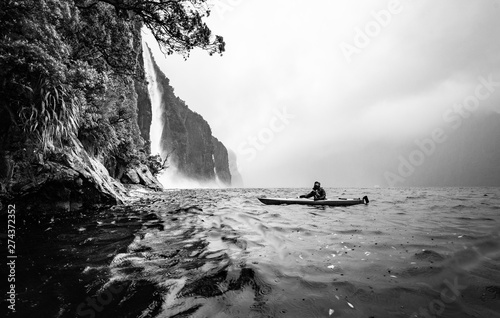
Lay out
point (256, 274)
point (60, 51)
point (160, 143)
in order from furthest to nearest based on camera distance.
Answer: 1. point (160, 143)
2. point (60, 51)
3. point (256, 274)

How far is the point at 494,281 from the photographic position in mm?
3348

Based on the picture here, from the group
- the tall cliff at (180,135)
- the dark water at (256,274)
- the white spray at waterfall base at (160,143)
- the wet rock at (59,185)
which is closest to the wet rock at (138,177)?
the wet rock at (59,185)

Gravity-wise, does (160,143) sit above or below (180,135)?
below

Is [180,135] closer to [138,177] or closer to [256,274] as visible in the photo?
[138,177]

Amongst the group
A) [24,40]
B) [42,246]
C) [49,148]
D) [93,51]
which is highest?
[93,51]

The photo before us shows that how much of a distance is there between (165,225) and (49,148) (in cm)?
516

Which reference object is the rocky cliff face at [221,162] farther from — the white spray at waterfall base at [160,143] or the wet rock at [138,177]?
the wet rock at [138,177]

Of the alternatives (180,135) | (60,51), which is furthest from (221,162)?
(60,51)

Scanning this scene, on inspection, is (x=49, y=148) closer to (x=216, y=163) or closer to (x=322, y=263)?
(x=322, y=263)

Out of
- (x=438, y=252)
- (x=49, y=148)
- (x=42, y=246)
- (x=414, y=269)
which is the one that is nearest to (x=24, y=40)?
(x=49, y=148)

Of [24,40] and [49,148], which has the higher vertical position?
[24,40]

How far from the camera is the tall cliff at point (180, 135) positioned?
3201 inches

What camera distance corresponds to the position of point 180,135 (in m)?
101

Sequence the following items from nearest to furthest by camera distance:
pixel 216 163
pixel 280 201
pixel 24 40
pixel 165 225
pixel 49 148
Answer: pixel 24 40
pixel 165 225
pixel 49 148
pixel 280 201
pixel 216 163
